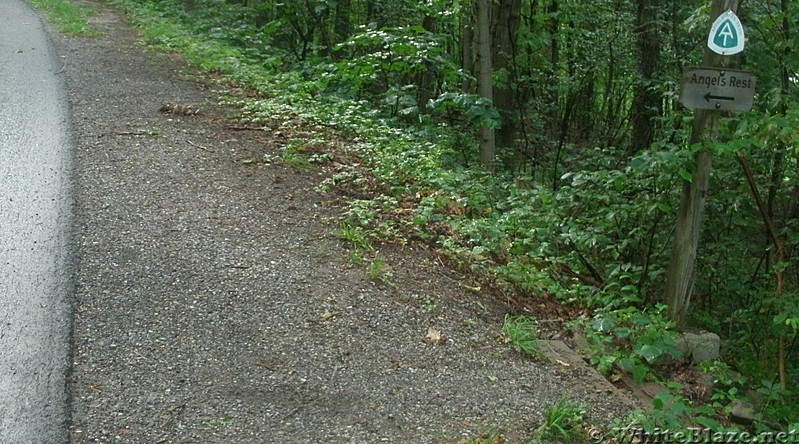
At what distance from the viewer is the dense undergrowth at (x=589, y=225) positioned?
17.4 feet

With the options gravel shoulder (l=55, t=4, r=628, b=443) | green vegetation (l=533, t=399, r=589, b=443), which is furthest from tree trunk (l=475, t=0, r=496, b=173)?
green vegetation (l=533, t=399, r=589, b=443)

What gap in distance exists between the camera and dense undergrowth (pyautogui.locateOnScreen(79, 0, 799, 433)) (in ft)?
17.4

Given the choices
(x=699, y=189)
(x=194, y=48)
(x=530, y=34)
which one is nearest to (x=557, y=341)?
(x=699, y=189)

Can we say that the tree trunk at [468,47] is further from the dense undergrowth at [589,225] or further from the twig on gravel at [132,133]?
the twig on gravel at [132,133]

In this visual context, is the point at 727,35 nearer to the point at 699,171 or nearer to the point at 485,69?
the point at 699,171

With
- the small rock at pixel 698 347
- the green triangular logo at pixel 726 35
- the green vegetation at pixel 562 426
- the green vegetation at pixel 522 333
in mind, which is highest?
the green triangular logo at pixel 726 35

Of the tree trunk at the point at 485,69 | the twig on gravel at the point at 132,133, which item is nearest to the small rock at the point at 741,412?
the tree trunk at the point at 485,69

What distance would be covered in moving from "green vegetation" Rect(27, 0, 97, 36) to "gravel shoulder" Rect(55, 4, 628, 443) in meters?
7.96

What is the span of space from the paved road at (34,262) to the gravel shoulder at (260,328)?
0.37 feet

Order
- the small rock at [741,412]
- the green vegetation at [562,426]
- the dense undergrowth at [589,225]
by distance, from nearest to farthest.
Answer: the green vegetation at [562,426] < the small rock at [741,412] < the dense undergrowth at [589,225]

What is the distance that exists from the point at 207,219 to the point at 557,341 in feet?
9.45

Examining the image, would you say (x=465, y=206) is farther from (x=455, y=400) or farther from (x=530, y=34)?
(x=530, y=34)

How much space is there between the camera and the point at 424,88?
1293cm

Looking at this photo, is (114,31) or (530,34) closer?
(530,34)
